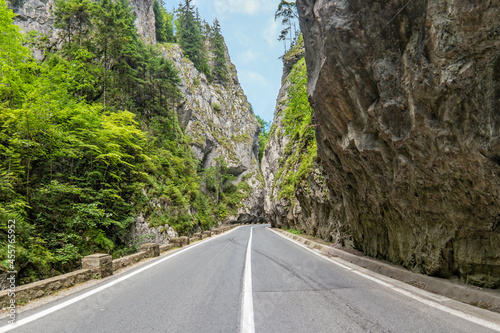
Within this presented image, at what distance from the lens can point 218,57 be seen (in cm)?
5891

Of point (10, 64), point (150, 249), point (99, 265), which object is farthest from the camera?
point (10, 64)

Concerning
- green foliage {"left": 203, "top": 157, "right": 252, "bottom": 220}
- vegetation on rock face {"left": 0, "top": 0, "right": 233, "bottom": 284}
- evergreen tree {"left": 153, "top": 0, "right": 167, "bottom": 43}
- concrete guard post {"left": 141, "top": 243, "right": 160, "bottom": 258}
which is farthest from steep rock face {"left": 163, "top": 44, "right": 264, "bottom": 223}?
concrete guard post {"left": 141, "top": 243, "right": 160, "bottom": 258}

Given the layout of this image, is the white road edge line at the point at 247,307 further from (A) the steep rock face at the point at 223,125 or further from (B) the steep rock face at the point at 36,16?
(A) the steep rock face at the point at 223,125

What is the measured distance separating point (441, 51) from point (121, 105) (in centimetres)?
2225

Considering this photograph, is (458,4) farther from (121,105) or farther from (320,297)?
(121,105)

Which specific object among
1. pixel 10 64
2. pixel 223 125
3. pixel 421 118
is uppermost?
pixel 223 125

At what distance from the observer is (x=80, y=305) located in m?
3.96

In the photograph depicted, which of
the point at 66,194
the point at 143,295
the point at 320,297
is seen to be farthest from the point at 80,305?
the point at 66,194

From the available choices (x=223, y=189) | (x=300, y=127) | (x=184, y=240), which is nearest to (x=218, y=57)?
(x=223, y=189)

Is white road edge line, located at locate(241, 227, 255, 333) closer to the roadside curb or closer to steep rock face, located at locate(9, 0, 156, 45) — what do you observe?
the roadside curb

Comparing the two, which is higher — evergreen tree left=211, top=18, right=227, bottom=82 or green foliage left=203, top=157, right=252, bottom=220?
evergreen tree left=211, top=18, right=227, bottom=82

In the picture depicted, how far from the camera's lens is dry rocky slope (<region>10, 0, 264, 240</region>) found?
25.2 meters

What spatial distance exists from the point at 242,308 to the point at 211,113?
48.8 m

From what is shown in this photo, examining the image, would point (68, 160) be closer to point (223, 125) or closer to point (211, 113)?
point (211, 113)
